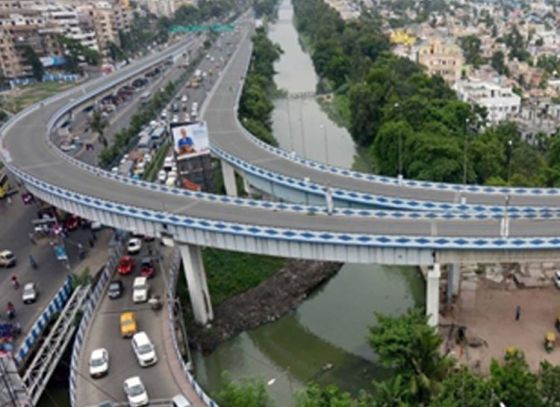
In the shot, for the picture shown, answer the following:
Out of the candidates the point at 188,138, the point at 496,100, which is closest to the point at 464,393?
the point at 188,138

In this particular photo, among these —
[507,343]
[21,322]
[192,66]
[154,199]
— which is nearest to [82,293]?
[21,322]

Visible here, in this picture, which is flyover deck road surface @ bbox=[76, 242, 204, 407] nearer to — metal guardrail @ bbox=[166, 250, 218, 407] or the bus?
metal guardrail @ bbox=[166, 250, 218, 407]

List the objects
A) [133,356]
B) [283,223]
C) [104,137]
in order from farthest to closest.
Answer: [104,137] → [283,223] → [133,356]

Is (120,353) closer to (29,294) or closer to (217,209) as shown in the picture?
(29,294)

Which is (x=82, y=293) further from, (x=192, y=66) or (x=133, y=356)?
(x=192, y=66)

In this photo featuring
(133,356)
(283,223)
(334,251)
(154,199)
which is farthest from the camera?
(154,199)

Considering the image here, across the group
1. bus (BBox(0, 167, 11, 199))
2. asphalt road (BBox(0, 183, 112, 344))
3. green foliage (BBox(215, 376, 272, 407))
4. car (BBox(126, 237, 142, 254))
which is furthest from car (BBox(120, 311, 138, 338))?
bus (BBox(0, 167, 11, 199))

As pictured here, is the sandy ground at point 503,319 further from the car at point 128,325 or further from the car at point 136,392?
the car at point 128,325

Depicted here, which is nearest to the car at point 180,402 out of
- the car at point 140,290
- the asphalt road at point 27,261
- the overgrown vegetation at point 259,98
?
the car at point 140,290
